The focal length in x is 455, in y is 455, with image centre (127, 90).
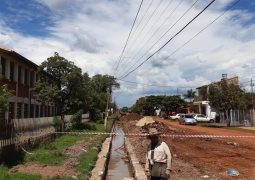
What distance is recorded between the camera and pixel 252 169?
16094mm

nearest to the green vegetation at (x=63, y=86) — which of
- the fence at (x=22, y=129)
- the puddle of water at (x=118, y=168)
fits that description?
the fence at (x=22, y=129)

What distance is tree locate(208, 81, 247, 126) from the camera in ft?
162

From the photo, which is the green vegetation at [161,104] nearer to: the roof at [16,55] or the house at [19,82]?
the house at [19,82]

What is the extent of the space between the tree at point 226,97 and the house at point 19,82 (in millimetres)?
19164

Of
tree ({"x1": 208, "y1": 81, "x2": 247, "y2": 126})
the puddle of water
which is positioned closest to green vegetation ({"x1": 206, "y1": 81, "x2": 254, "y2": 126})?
tree ({"x1": 208, "y1": 81, "x2": 247, "y2": 126})

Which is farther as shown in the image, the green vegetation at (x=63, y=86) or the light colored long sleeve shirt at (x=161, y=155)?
the green vegetation at (x=63, y=86)

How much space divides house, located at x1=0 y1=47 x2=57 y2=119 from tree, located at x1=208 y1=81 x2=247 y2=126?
1916 centimetres

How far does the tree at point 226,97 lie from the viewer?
49.3m

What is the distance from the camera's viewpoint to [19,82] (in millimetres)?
34531

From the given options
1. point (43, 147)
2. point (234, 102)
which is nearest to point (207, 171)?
point (43, 147)

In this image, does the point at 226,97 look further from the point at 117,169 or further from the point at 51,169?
the point at 51,169

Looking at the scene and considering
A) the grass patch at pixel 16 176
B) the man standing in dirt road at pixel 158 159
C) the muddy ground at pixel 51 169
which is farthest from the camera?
the muddy ground at pixel 51 169

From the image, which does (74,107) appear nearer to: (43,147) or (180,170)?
(43,147)

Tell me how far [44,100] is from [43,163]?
65.9ft
